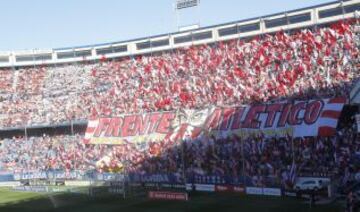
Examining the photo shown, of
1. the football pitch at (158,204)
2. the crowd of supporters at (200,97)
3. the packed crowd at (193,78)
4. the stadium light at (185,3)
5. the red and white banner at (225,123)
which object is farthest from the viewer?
the stadium light at (185,3)

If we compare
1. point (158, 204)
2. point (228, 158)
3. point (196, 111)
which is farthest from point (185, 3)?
point (158, 204)

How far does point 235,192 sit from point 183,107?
1550 centimetres

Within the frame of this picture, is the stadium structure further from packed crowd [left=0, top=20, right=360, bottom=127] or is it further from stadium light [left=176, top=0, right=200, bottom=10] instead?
stadium light [left=176, top=0, right=200, bottom=10]

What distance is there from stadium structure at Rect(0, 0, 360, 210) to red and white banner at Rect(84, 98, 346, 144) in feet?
0.34

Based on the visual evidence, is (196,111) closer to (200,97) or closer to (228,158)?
(200,97)

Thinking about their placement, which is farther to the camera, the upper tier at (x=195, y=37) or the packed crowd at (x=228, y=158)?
the upper tier at (x=195, y=37)

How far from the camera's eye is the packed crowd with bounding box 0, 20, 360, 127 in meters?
44.3

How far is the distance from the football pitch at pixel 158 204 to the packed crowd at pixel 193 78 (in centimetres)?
1158

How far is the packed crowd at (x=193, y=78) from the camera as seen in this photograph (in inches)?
1745

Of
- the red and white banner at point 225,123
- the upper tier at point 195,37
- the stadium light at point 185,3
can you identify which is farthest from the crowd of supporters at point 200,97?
the stadium light at point 185,3

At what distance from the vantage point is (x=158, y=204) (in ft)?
114

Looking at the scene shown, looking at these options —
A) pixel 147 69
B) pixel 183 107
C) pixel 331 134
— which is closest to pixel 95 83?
pixel 147 69

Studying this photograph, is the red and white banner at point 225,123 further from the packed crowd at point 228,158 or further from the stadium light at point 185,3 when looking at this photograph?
the stadium light at point 185,3

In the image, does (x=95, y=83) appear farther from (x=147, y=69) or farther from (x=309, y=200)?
(x=309, y=200)
